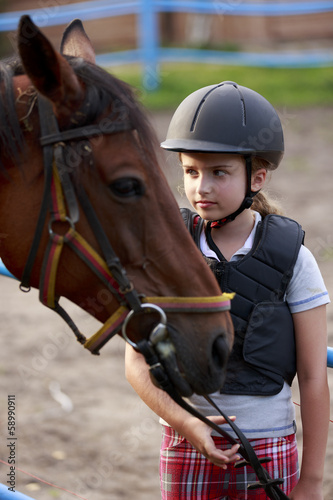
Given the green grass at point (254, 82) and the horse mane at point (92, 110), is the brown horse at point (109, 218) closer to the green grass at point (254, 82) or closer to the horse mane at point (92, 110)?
the horse mane at point (92, 110)

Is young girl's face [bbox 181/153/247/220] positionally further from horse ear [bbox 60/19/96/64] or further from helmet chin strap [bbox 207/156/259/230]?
horse ear [bbox 60/19/96/64]

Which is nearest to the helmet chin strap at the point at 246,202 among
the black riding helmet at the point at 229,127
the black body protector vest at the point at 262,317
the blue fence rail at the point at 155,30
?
the black riding helmet at the point at 229,127

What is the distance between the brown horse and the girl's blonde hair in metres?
0.43

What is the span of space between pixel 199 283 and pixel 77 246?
1.11ft

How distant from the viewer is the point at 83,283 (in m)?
1.75

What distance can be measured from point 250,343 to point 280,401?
0.20 meters

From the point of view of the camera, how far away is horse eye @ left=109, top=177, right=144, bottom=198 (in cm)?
166

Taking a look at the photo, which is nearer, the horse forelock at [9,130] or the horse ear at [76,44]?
the horse forelock at [9,130]

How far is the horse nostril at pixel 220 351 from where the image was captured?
1681 millimetres

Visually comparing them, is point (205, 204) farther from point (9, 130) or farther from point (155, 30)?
point (155, 30)

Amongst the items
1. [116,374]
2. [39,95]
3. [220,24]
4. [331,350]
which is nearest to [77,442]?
[116,374]

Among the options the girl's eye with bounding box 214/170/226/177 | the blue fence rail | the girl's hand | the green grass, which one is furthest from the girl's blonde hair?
the blue fence rail

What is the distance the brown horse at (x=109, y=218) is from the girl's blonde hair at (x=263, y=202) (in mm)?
430

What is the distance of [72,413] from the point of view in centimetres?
401
